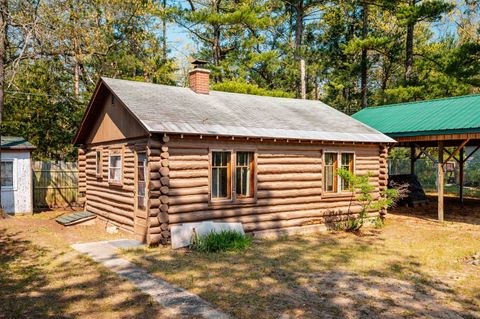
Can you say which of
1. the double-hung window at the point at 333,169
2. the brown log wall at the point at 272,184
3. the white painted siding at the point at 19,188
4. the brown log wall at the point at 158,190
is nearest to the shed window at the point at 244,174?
the brown log wall at the point at 272,184

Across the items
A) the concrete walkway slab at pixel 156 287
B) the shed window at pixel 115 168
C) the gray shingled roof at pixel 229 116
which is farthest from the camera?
the shed window at pixel 115 168

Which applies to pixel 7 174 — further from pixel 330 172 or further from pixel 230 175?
pixel 330 172

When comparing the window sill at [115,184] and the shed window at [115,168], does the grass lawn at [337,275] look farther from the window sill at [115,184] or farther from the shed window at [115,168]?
the shed window at [115,168]

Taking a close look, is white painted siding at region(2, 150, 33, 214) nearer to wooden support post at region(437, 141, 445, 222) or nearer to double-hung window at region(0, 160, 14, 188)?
double-hung window at region(0, 160, 14, 188)

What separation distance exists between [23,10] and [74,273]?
37.3ft

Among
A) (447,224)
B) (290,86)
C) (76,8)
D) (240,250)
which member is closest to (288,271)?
(240,250)

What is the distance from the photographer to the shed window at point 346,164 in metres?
15.4

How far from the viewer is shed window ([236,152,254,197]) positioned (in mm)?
13070

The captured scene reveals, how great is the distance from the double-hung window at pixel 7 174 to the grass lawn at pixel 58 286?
550 centimetres

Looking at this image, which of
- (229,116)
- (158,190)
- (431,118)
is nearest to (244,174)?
(229,116)

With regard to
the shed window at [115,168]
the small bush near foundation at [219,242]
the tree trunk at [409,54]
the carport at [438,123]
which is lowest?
the small bush near foundation at [219,242]

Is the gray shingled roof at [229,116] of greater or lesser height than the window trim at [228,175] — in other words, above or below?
above

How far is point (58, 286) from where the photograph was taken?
8156 millimetres

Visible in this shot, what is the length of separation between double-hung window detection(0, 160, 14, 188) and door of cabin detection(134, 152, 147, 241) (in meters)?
8.15
